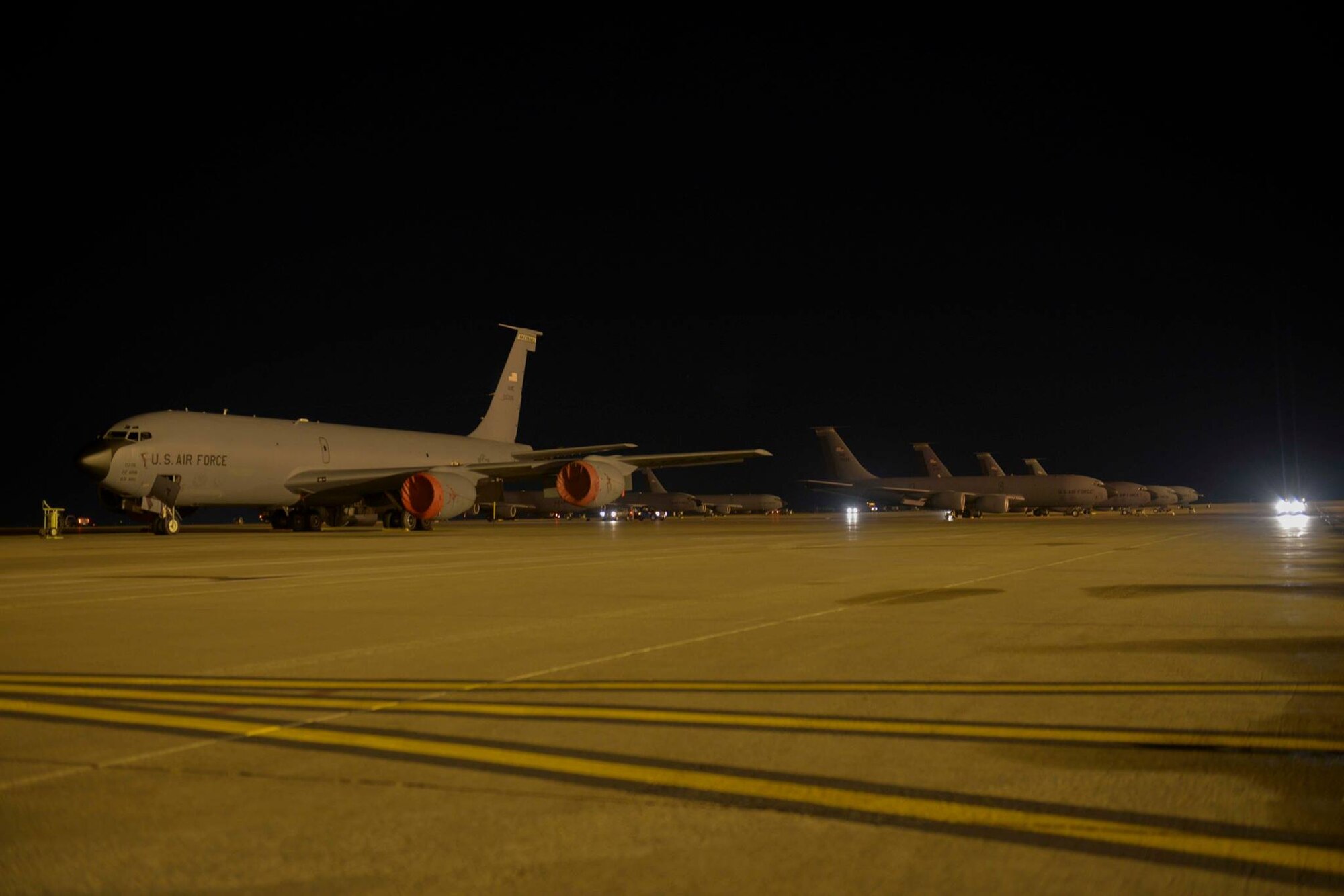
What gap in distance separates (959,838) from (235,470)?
34.2m

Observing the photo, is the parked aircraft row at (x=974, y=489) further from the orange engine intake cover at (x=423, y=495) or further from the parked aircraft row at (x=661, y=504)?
the orange engine intake cover at (x=423, y=495)

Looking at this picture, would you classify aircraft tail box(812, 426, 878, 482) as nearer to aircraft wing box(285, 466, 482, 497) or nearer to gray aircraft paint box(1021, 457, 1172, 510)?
gray aircraft paint box(1021, 457, 1172, 510)

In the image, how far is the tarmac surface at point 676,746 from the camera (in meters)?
3.28

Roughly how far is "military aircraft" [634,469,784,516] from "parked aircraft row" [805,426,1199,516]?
33.1m

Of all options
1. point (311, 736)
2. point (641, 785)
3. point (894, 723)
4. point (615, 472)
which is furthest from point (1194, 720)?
point (615, 472)

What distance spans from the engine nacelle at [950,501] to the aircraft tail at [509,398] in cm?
4074

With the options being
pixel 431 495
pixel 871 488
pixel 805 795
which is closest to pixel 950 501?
pixel 871 488

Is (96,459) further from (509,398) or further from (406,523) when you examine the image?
(509,398)

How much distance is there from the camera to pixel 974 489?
82625 mm

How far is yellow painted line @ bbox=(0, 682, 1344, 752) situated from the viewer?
15.9 ft

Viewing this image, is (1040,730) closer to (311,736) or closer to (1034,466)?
(311,736)

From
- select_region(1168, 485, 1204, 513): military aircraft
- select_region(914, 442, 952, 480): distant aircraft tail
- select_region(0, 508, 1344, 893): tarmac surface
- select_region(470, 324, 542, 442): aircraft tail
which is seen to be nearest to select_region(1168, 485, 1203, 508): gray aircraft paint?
select_region(1168, 485, 1204, 513): military aircraft

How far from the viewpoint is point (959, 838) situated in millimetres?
3457

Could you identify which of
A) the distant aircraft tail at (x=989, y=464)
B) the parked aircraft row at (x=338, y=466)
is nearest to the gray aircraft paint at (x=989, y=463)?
the distant aircraft tail at (x=989, y=464)
